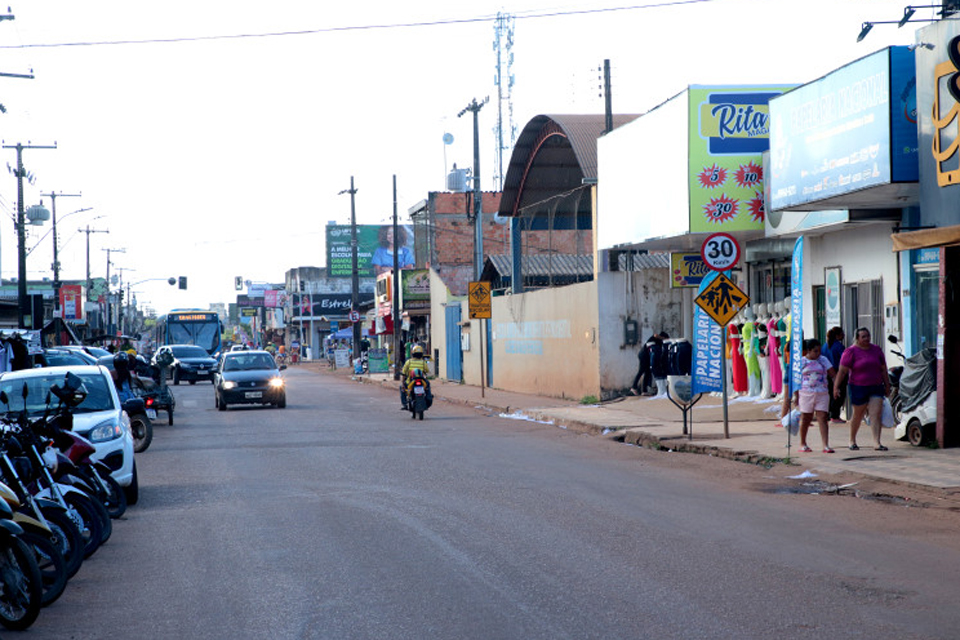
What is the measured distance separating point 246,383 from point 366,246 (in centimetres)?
6673

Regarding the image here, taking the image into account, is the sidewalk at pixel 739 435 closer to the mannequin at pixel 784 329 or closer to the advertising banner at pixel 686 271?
the mannequin at pixel 784 329

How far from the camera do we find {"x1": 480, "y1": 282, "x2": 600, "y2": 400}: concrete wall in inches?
1207

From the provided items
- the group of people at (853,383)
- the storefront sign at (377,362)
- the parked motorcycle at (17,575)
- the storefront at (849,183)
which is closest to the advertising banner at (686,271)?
the storefront at (849,183)

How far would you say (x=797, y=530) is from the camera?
10312mm

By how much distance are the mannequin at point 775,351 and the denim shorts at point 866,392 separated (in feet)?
27.2

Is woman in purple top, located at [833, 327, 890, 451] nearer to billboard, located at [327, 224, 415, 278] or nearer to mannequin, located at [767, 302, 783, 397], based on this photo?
mannequin, located at [767, 302, 783, 397]

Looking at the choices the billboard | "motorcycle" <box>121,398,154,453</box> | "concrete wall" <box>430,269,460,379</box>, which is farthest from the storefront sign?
"motorcycle" <box>121,398,154,453</box>

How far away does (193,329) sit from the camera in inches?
2393

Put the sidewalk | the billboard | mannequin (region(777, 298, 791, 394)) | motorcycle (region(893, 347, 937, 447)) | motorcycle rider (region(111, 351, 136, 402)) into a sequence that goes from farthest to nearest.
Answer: the billboard → mannequin (region(777, 298, 791, 394)) → motorcycle rider (region(111, 351, 136, 402)) → motorcycle (region(893, 347, 937, 447)) → the sidewalk

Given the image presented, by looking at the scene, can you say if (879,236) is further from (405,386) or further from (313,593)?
(313,593)

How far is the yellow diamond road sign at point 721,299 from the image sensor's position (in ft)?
60.0

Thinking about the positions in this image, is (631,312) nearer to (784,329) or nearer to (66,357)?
(784,329)

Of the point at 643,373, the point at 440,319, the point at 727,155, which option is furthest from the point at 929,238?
the point at 440,319

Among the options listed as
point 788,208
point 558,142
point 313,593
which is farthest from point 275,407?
point 313,593
